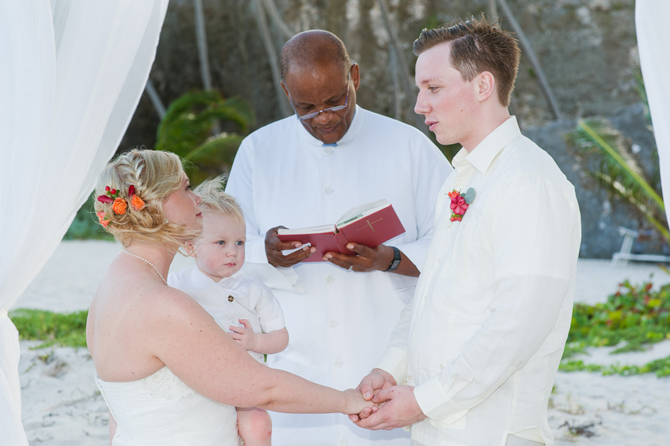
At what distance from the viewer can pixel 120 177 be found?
228 centimetres

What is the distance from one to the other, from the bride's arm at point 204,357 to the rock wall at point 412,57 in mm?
13137

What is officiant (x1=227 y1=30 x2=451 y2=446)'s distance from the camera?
3301 millimetres

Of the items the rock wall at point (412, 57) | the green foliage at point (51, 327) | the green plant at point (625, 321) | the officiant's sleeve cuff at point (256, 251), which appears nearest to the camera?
the officiant's sleeve cuff at point (256, 251)

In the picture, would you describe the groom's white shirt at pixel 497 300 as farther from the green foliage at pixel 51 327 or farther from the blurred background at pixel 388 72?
the blurred background at pixel 388 72

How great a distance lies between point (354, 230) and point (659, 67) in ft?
4.43

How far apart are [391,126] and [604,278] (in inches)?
402

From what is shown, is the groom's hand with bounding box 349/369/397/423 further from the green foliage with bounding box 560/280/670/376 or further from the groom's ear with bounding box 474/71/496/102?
the green foliage with bounding box 560/280/670/376

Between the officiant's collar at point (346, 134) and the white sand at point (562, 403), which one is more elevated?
the officiant's collar at point (346, 134)

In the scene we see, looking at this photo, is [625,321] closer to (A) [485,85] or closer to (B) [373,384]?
(B) [373,384]

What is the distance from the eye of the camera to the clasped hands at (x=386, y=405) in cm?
229

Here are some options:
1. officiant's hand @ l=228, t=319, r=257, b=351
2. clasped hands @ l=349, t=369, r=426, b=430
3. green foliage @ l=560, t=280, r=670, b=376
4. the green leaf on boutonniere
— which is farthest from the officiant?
green foliage @ l=560, t=280, r=670, b=376

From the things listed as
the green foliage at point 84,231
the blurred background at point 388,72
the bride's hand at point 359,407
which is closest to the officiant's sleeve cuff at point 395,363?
the bride's hand at point 359,407

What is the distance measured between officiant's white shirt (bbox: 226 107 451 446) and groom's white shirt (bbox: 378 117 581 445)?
1.00 m

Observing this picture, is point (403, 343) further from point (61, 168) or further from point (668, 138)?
point (61, 168)
